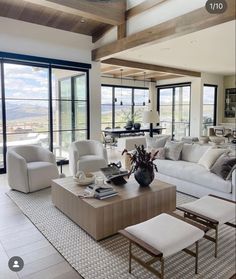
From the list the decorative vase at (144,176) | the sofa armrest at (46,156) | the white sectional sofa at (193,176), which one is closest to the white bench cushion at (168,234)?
the decorative vase at (144,176)

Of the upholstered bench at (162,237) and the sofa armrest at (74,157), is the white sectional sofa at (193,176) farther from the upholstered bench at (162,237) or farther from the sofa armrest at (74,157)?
the sofa armrest at (74,157)

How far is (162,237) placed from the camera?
1943mm

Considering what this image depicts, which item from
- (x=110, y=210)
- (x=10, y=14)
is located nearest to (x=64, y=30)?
(x=10, y=14)

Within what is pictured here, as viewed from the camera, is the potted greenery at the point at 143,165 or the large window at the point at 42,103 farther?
the large window at the point at 42,103

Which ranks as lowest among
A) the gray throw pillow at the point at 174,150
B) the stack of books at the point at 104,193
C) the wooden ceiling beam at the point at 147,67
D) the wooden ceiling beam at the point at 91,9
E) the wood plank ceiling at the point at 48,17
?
the stack of books at the point at 104,193

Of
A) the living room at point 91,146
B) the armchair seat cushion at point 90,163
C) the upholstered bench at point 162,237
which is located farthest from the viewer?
the armchair seat cushion at point 90,163

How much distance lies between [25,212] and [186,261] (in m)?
2.11

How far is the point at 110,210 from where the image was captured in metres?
2.66

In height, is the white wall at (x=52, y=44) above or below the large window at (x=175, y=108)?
above

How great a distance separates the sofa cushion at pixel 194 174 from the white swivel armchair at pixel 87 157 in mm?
1108

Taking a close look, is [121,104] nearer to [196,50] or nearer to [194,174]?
[196,50]

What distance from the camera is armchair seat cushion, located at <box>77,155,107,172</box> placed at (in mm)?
4598

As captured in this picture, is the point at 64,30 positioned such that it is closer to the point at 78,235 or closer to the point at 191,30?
the point at 191,30

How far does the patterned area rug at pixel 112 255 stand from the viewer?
6.89 ft
